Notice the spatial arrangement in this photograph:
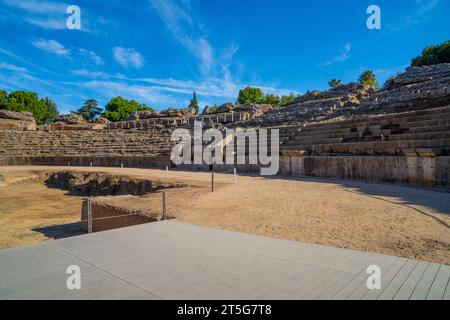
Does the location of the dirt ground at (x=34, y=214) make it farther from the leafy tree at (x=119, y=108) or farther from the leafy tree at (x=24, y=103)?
the leafy tree at (x=119, y=108)

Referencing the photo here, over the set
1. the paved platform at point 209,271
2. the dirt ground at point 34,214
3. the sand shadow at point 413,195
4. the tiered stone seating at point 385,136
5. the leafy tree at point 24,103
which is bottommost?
the dirt ground at point 34,214

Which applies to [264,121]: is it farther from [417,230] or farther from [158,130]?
[417,230]

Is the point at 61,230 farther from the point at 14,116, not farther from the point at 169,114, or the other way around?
the point at 14,116

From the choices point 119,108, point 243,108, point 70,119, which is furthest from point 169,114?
point 119,108

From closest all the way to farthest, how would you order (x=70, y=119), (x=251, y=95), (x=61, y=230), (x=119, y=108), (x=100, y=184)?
(x=61, y=230) → (x=100, y=184) → (x=70, y=119) → (x=119, y=108) → (x=251, y=95)

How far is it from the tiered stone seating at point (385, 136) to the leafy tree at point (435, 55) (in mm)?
36570

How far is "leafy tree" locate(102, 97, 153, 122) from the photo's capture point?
65.6 m

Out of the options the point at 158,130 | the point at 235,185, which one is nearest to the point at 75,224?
the point at 235,185

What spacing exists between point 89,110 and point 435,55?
7289cm

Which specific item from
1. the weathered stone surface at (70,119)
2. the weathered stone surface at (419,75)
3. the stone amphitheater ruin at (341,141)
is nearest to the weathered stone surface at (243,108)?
the stone amphitheater ruin at (341,141)

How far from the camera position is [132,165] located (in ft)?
77.4

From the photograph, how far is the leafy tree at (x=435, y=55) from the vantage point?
133 feet

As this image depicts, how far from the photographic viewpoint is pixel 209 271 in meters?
3.37

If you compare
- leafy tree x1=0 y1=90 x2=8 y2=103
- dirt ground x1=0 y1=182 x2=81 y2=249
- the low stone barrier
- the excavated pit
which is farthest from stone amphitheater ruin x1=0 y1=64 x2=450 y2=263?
leafy tree x1=0 y1=90 x2=8 y2=103
